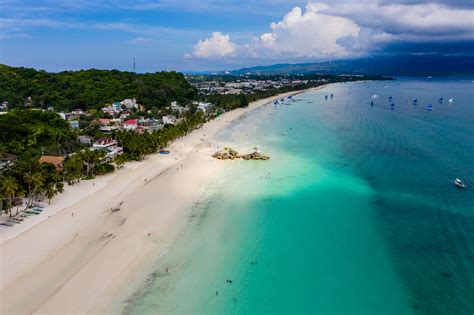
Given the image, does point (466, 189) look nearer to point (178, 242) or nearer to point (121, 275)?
point (178, 242)

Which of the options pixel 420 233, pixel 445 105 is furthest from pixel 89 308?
pixel 445 105

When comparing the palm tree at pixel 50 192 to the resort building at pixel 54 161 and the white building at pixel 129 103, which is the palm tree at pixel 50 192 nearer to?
the resort building at pixel 54 161

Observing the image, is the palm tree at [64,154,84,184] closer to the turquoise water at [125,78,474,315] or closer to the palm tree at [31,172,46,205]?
the palm tree at [31,172,46,205]

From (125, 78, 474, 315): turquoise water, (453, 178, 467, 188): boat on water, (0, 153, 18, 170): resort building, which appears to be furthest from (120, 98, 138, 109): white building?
(453, 178, 467, 188): boat on water

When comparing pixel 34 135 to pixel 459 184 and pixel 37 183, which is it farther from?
pixel 459 184

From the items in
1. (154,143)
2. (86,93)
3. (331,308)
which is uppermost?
(86,93)

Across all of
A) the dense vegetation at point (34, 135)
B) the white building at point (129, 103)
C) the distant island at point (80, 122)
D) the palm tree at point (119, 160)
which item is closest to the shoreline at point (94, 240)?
the palm tree at point (119, 160)
